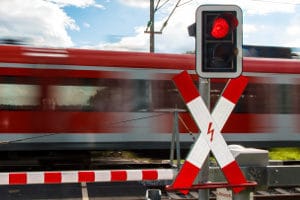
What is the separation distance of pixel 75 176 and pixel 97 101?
668cm

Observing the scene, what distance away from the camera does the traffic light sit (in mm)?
4230

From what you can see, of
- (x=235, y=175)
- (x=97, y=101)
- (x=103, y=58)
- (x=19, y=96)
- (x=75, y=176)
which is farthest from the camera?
(x=103, y=58)

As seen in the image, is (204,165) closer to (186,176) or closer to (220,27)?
(186,176)

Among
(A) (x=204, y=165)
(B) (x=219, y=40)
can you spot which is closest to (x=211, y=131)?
(A) (x=204, y=165)

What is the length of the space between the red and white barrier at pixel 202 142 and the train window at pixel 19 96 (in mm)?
9005

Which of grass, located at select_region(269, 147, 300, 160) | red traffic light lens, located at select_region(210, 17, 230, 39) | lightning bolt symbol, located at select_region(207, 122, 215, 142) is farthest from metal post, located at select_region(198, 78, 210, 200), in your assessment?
grass, located at select_region(269, 147, 300, 160)

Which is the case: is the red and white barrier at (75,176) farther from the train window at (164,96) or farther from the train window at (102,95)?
the train window at (164,96)

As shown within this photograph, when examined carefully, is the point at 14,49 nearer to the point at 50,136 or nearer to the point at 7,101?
the point at 7,101

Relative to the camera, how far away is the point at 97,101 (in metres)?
13.0

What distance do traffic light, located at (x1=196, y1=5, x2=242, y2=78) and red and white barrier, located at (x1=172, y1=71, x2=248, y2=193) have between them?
0.75ft

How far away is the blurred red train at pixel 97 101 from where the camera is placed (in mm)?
12469

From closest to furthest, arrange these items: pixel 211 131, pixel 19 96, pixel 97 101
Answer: pixel 211 131 → pixel 19 96 → pixel 97 101

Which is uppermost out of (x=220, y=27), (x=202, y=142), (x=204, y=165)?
Answer: (x=220, y=27)

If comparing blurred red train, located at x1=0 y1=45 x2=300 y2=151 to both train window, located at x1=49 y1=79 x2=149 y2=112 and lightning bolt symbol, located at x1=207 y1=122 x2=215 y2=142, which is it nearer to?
train window, located at x1=49 y1=79 x2=149 y2=112
